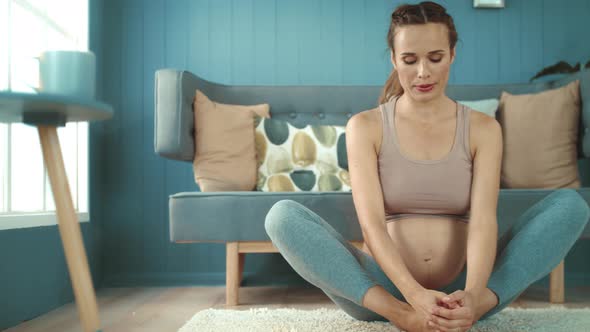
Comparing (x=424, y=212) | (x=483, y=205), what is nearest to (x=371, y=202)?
(x=424, y=212)

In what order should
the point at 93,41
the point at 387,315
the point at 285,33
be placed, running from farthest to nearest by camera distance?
the point at 285,33, the point at 93,41, the point at 387,315

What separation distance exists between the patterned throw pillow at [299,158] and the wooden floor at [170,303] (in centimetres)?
49

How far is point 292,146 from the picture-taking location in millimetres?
2658

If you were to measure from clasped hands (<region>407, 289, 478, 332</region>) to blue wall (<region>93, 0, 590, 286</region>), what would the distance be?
181cm

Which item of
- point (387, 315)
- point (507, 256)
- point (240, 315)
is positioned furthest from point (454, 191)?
point (240, 315)

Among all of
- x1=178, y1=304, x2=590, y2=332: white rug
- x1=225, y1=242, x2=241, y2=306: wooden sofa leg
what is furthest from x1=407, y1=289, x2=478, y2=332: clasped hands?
x1=225, y1=242, x2=241, y2=306: wooden sofa leg

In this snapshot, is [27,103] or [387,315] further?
[387,315]

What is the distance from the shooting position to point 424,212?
151 cm

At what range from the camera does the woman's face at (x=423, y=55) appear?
4.69 feet

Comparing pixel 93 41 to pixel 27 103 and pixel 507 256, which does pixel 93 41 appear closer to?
pixel 27 103

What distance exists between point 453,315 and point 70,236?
2.57 feet

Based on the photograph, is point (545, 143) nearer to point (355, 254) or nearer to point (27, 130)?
point (355, 254)

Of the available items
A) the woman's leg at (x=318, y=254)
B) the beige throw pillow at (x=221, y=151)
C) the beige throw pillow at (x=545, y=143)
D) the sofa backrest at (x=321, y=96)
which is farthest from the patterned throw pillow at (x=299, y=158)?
the woman's leg at (x=318, y=254)

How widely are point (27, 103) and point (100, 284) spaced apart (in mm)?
2199
